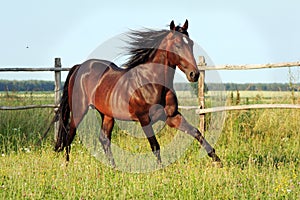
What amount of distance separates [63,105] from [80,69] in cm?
66

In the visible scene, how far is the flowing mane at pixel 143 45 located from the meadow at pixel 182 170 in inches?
53.6

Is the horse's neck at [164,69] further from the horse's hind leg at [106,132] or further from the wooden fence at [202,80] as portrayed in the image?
the wooden fence at [202,80]

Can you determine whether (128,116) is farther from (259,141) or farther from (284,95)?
(284,95)

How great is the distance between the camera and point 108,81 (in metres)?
7.23

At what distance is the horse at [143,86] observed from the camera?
6.32m

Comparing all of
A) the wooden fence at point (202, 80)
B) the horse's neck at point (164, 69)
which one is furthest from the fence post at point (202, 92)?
the horse's neck at point (164, 69)

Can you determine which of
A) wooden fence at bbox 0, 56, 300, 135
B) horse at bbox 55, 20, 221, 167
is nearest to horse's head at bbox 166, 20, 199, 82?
horse at bbox 55, 20, 221, 167

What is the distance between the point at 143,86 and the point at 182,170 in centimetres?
129

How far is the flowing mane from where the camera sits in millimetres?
6566

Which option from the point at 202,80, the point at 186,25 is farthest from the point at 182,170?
the point at 202,80

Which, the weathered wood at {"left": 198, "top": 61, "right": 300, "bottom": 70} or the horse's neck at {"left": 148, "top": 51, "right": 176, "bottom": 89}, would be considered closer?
the horse's neck at {"left": 148, "top": 51, "right": 176, "bottom": 89}

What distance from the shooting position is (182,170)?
19.3ft

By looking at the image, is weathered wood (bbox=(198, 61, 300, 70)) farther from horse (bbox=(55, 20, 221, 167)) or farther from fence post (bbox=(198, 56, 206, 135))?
horse (bbox=(55, 20, 221, 167))

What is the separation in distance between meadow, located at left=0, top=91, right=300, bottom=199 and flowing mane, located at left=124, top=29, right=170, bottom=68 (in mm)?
1362
